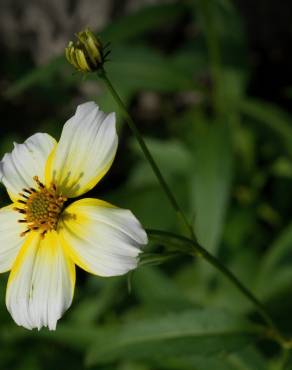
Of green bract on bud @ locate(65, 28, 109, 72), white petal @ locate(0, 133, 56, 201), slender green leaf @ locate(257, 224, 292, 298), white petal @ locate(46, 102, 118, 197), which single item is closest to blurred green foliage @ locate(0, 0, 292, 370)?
slender green leaf @ locate(257, 224, 292, 298)

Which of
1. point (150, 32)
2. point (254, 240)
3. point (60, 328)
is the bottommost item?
point (254, 240)

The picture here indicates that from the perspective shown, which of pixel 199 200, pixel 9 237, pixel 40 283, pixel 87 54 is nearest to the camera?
pixel 87 54

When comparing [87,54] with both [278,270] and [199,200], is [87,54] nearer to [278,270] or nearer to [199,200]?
[199,200]

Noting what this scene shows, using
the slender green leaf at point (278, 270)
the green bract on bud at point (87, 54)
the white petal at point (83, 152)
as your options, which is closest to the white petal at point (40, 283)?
the white petal at point (83, 152)

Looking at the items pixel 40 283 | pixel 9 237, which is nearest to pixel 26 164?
pixel 9 237

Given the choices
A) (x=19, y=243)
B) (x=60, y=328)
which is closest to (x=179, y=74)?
(x=60, y=328)

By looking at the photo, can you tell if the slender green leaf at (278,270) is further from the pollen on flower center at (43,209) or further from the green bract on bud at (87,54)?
the green bract on bud at (87,54)

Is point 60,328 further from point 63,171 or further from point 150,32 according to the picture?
point 150,32
